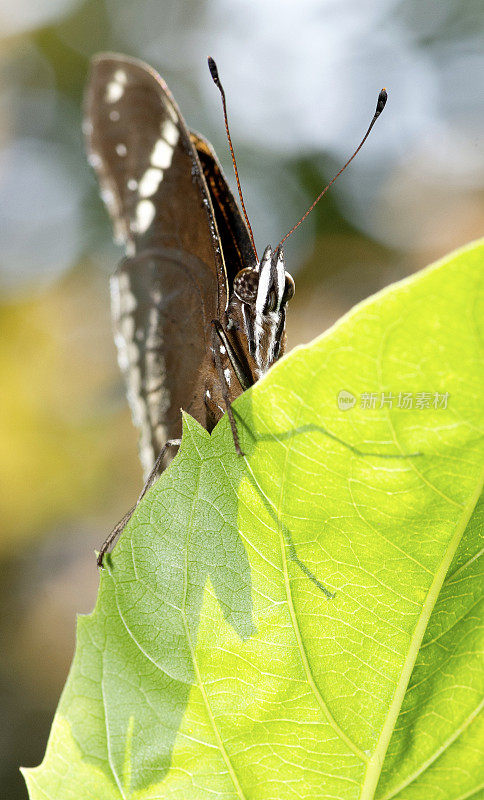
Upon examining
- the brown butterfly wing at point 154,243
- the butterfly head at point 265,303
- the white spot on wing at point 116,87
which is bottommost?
the butterfly head at point 265,303

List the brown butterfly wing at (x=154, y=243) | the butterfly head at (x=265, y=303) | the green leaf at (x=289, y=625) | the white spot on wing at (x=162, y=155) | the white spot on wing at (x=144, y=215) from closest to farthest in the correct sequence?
the green leaf at (x=289, y=625), the butterfly head at (x=265, y=303), the brown butterfly wing at (x=154, y=243), the white spot on wing at (x=162, y=155), the white spot on wing at (x=144, y=215)

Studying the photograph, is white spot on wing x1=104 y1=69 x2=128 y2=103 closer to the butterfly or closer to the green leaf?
the butterfly

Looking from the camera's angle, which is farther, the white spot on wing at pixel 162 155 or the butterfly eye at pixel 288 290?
the white spot on wing at pixel 162 155

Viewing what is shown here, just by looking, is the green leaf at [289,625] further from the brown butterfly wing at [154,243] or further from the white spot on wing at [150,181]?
the white spot on wing at [150,181]

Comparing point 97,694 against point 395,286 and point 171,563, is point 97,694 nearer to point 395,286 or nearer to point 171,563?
point 171,563

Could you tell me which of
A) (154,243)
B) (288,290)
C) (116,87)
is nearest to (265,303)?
(288,290)

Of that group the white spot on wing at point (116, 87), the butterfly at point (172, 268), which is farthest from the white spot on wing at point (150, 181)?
the white spot on wing at point (116, 87)

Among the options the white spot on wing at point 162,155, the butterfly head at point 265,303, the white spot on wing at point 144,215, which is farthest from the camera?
the white spot on wing at point 144,215

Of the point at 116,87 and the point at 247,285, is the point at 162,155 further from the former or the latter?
the point at 247,285
